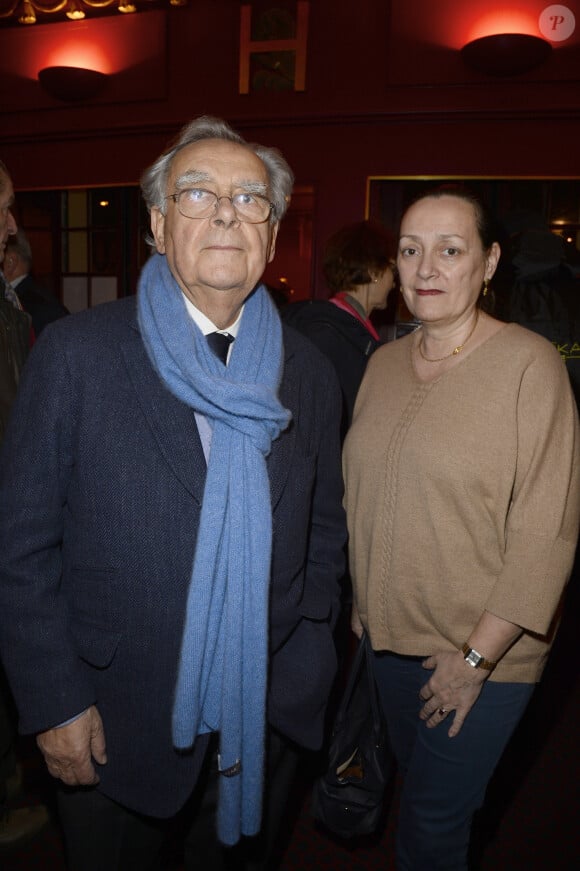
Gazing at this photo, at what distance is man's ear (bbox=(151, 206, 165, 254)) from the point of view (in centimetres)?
146

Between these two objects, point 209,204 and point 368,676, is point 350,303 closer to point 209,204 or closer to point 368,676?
point 209,204

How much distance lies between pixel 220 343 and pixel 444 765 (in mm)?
1115

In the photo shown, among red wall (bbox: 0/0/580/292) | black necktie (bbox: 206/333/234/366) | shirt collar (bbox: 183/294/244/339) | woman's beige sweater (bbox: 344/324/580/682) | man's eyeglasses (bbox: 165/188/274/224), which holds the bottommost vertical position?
woman's beige sweater (bbox: 344/324/580/682)

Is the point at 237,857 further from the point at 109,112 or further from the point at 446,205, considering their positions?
the point at 109,112

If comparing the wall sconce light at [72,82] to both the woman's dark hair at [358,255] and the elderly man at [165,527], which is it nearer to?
the woman's dark hair at [358,255]

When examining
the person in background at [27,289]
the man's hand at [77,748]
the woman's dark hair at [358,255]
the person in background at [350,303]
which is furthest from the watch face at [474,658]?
the person in background at [27,289]

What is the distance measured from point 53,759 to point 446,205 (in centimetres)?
147

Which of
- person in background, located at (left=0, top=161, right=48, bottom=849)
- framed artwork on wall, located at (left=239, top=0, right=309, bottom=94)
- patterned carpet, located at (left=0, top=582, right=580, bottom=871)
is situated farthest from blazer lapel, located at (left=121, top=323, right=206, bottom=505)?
framed artwork on wall, located at (left=239, top=0, right=309, bottom=94)

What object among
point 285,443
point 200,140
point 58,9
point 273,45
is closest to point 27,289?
point 200,140

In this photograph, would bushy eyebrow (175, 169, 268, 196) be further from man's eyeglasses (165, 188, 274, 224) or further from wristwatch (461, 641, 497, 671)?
wristwatch (461, 641, 497, 671)

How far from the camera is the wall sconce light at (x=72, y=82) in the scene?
19.4 feet

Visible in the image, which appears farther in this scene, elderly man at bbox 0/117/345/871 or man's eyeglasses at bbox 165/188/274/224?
man's eyeglasses at bbox 165/188/274/224

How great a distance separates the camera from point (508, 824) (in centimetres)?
227

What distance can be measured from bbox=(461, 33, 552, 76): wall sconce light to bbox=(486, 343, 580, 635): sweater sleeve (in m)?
4.59
